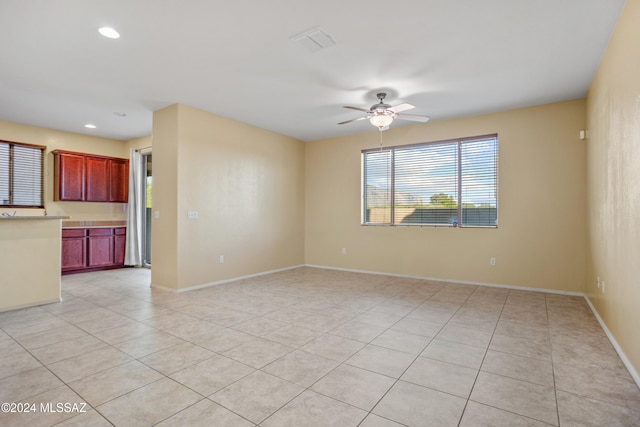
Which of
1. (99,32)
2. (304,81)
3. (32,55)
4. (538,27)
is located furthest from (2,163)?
(538,27)

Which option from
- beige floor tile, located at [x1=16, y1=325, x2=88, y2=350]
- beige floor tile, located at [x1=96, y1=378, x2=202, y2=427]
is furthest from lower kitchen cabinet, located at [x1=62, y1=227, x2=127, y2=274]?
beige floor tile, located at [x1=96, y1=378, x2=202, y2=427]

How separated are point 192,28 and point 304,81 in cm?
147

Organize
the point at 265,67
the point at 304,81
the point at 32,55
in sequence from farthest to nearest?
the point at 304,81, the point at 265,67, the point at 32,55

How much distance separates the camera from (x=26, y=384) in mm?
2229

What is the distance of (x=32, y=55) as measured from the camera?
3400 millimetres

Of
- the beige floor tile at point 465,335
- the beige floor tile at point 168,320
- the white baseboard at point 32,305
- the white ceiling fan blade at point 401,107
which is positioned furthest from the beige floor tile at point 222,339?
the white ceiling fan blade at point 401,107

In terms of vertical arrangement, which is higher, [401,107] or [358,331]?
[401,107]

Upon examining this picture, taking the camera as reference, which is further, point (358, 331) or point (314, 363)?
point (358, 331)

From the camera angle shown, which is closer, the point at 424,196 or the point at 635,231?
the point at 635,231

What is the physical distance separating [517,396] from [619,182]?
6.90ft

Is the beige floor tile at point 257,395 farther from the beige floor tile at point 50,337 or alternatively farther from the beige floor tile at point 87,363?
the beige floor tile at point 50,337

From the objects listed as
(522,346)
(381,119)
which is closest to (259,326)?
(522,346)

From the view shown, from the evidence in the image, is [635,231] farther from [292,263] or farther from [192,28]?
[292,263]

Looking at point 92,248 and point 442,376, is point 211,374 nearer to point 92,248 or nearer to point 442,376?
point 442,376
